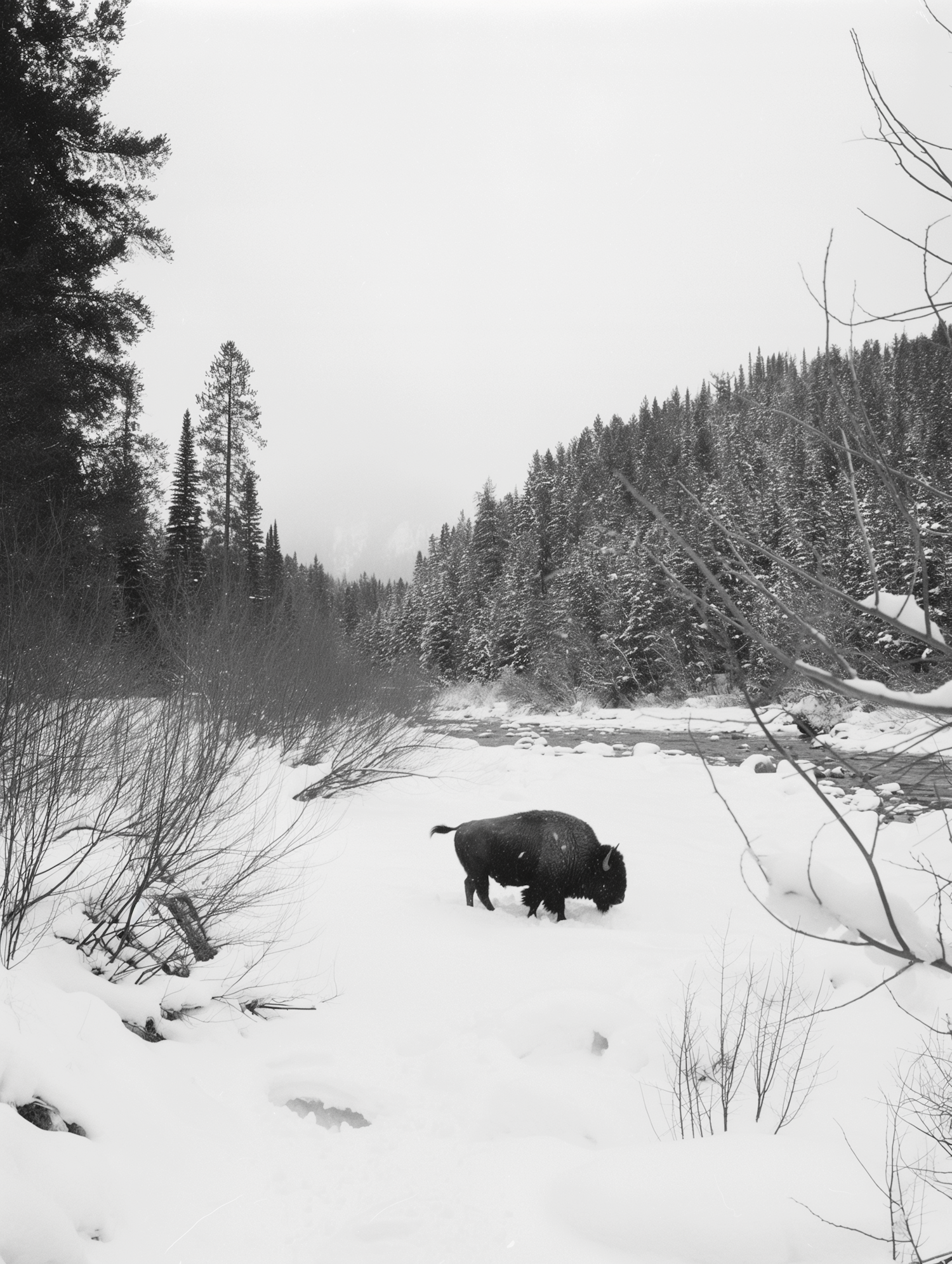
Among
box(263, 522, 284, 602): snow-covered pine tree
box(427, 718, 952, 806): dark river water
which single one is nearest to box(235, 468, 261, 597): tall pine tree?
box(263, 522, 284, 602): snow-covered pine tree

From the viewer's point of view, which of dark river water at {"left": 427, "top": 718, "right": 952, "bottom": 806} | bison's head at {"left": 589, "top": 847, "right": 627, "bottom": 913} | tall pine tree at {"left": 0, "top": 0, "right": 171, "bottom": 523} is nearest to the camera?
bison's head at {"left": 589, "top": 847, "right": 627, "bottom": 913}

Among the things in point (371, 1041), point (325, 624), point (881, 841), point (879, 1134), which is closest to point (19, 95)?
point (325, 624)

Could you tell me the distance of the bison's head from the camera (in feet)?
20.5

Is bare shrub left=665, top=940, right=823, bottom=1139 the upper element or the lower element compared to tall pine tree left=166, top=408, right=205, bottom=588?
lower

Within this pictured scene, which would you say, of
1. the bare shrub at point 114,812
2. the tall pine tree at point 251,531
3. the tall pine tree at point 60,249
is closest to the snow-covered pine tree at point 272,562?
the tall pine tree at point 251,531

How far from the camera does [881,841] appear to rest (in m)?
9.34

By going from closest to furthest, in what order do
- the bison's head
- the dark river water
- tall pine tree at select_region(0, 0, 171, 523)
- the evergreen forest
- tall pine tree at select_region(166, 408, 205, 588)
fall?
the evergreen forest, the bison's head, tall pine tree at select_region(0, 0, 171, 523), the dark river water, tall pine tree at select_region(166, 408, 205, 588)

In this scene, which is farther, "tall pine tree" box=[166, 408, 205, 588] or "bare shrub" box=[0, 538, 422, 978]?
"tall pine tree" box=[166, 408, 205, 588]

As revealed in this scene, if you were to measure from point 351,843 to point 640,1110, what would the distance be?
517 cm

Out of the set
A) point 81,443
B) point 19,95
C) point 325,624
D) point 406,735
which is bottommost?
point 406,735

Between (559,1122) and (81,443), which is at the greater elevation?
(81,443)

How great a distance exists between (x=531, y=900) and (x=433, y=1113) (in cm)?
292

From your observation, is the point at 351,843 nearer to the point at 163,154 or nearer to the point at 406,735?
the point at 406,735

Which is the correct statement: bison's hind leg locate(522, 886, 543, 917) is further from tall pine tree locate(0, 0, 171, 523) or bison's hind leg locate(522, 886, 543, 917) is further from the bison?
tall pine tree locate(0, 0, 171, 523)
